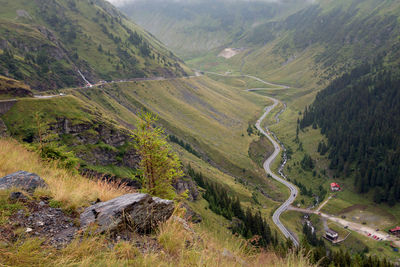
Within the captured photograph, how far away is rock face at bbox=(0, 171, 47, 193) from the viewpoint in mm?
8501

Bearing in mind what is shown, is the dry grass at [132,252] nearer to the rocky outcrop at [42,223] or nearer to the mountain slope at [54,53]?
the rocky outcrop at [42,223]

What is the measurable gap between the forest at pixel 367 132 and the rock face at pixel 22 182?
139 m

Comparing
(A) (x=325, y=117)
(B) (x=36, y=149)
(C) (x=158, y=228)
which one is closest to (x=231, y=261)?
(C) (x=158, y=228)

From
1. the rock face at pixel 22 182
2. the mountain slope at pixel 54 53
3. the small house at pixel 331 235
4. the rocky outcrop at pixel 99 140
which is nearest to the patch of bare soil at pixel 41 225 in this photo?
the rock face at pixel 22 182

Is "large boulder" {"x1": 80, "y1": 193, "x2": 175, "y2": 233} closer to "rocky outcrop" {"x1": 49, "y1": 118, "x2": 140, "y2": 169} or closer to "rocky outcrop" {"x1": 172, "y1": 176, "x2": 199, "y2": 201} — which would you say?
"rocky outcrop" {"x1": 49, "y1": 118, "x2": 140, "y2": 169}

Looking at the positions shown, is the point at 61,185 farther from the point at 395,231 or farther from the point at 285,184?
the point at 285,184

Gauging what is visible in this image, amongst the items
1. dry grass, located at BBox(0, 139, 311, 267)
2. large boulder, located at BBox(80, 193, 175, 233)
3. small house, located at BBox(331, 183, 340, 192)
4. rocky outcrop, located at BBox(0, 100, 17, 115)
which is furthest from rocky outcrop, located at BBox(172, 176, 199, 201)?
small house, located at BBox(331, 183, 340, 192)

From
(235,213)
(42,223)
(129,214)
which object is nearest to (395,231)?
(235,213)

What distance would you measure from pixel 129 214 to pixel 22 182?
4.53m

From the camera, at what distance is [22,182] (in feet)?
29.1

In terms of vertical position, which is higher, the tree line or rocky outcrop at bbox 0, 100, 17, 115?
rocky outcrop at bbox 0, 100, 17, 115

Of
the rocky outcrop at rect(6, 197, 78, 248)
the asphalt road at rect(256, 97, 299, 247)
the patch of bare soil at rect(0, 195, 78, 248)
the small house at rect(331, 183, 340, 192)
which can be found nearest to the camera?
the patch of bare soil at rect(0, 195, 78, 248)

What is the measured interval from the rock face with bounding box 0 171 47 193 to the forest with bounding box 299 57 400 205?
455 ft

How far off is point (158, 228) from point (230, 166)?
119793 mm
